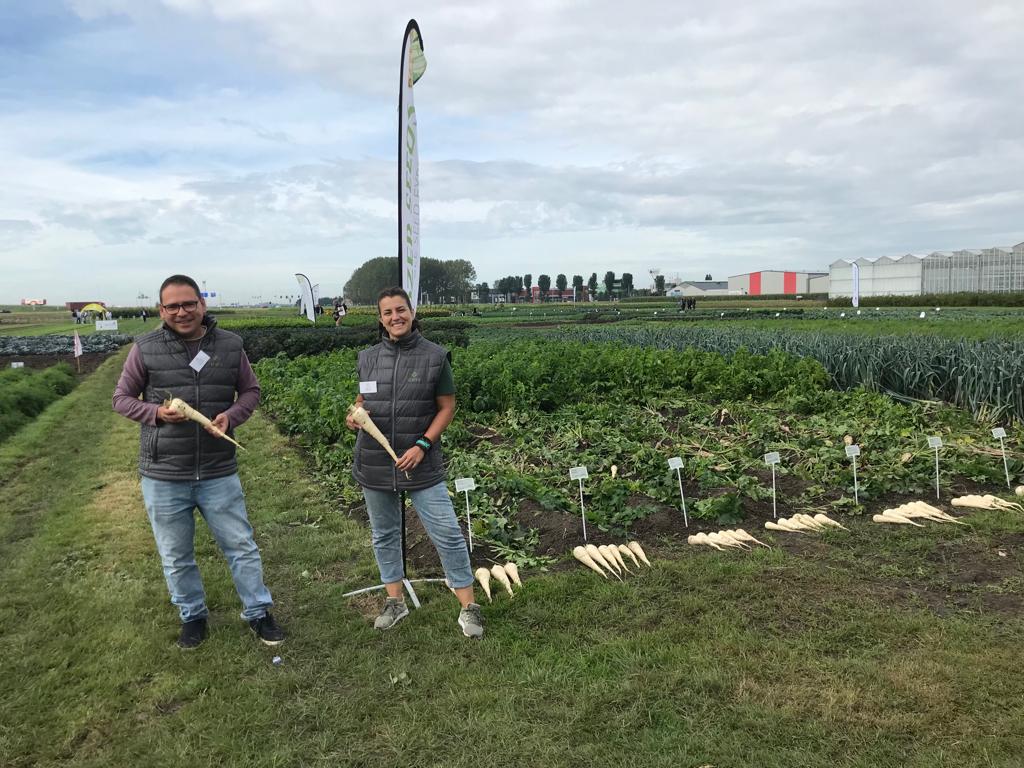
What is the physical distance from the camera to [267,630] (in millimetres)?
3582

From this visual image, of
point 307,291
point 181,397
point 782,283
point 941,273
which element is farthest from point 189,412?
point 782,283

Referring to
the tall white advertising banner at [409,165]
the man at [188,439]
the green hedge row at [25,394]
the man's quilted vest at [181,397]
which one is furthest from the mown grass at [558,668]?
the green hedge row at [25,394]

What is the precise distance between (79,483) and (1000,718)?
7.88 metres

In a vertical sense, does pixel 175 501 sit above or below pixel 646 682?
above

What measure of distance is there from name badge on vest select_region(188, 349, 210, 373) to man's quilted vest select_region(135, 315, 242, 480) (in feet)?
0.07

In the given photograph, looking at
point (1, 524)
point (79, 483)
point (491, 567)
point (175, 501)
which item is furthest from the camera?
point (79, 483)

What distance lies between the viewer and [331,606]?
13.2 feet

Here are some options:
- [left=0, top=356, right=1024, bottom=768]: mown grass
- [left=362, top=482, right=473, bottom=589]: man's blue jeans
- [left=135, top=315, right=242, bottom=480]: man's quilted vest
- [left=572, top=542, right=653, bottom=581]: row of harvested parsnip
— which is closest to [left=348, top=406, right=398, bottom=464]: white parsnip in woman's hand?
[left=362, top=482, right=473, bottom=589]: man's blue jeans

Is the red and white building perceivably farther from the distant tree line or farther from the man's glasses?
the man's glasses

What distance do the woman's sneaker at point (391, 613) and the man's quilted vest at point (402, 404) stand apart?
705 millimetres

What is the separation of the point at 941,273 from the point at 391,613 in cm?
6226

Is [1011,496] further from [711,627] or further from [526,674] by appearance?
[526,674]

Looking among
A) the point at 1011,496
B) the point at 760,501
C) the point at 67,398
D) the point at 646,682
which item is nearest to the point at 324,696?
the point at 646,682

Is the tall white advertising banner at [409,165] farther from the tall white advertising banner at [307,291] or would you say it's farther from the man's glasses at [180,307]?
the tall white advertising banner at [307,291]
